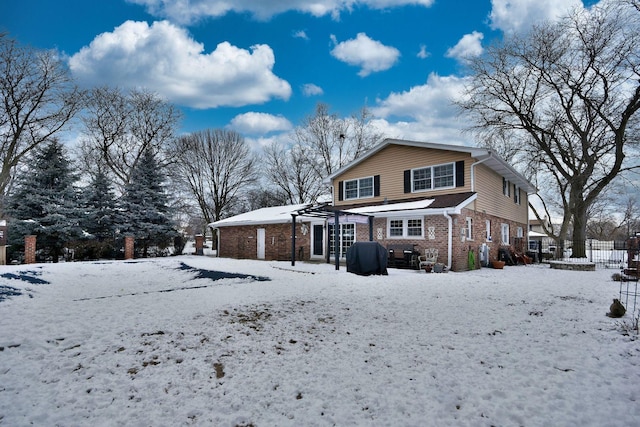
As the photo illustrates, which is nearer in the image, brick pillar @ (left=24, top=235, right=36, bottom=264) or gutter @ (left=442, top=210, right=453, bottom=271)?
A: gutter @ (left=442, top=210, right=453, bottom=271)

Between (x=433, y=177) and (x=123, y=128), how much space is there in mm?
22487

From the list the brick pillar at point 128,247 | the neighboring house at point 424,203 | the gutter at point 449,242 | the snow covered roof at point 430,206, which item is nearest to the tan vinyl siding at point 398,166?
the neighboring house at point 424,203

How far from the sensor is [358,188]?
60.7ft

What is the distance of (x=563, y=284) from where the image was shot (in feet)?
32.6

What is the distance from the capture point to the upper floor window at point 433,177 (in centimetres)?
1524

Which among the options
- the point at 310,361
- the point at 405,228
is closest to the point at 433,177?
the point at 405,228

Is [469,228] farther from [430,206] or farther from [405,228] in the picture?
[405,228]

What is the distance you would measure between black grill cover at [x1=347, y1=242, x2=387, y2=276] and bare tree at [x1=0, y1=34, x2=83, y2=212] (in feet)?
62.8

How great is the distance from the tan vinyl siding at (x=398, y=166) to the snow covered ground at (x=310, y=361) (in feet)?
28.8

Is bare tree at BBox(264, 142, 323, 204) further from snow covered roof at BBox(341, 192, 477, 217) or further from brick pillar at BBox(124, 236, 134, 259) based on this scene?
snow covered roof at BBox(341, 192, 477, 217)

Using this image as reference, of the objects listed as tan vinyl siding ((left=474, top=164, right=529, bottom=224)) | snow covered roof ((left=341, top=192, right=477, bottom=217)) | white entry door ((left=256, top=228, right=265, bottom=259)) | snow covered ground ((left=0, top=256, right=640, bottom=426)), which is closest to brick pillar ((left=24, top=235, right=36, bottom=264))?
snow covered ground ((left=0, top=256, right=640, bottom=426))

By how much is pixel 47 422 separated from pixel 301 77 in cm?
1892

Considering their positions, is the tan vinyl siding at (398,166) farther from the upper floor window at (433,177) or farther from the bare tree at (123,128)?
the bare tree at (123,128)

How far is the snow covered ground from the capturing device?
284 centimetres
